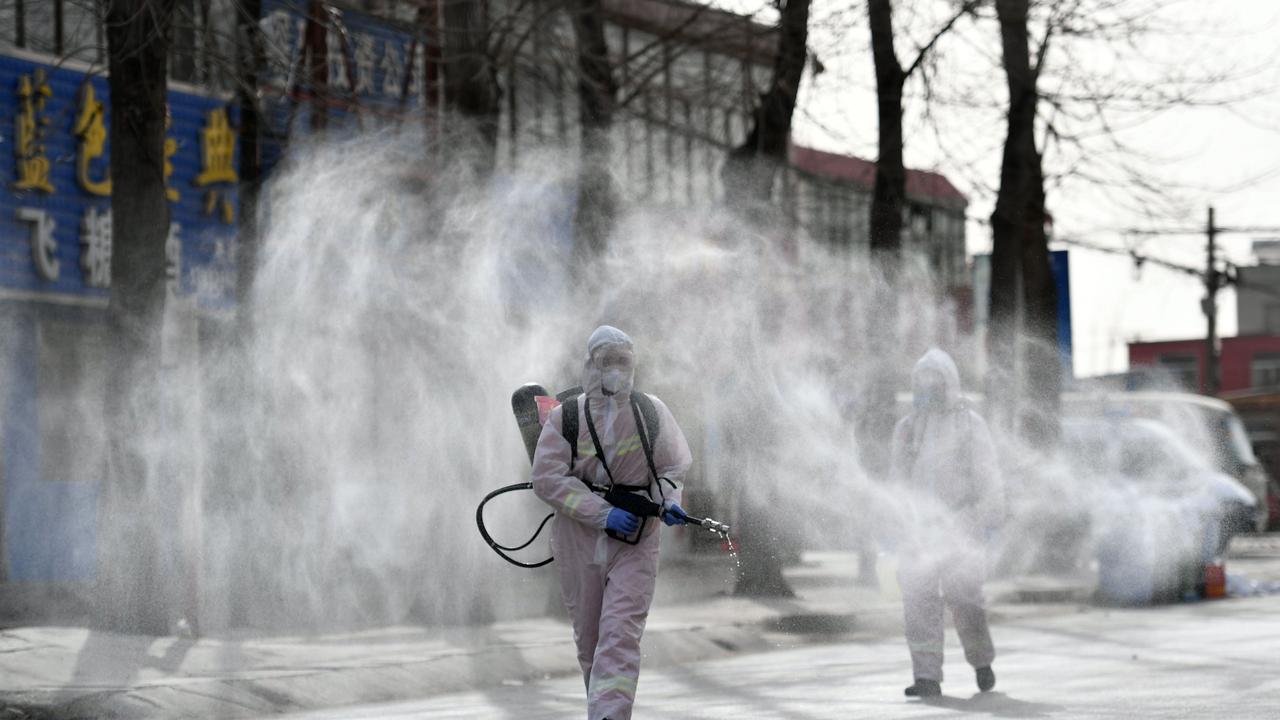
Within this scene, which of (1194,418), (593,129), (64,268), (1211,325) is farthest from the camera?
(1211,325)

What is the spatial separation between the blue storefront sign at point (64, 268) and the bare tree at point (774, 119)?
4.70 m

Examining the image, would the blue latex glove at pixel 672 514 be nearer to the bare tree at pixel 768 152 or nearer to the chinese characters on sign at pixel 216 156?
the bare tree at pixel 768 152

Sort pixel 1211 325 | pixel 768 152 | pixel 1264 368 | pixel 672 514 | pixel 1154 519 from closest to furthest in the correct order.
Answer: pixel 672 514 → pixel 768 152 → pixel 1154 519 → pixel 1211 325 → pixel 1264 368

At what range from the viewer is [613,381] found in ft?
21.8

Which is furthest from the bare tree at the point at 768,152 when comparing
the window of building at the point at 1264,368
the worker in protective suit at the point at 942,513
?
the window of building at the point at 1264,368

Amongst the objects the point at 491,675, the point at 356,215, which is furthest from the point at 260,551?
the point at 491,675

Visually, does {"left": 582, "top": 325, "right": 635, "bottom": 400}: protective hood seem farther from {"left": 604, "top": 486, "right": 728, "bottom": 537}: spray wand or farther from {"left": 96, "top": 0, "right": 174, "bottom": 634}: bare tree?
{"left": 96, "top": 0, "right": 174, "bottom": 634}: bare tree

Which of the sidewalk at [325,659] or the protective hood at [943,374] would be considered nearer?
the sidewalk at [325,659]

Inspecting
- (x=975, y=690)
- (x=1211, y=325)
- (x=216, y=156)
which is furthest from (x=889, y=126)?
(x=1211, y=325)

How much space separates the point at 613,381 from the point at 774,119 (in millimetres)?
9329

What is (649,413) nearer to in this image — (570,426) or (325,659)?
(570,426)

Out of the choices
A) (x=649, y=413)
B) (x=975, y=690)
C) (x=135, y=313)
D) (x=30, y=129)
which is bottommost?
(x=975, y=690)

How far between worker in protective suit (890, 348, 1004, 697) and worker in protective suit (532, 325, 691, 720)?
2779mm

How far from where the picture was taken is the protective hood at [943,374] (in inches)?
372
